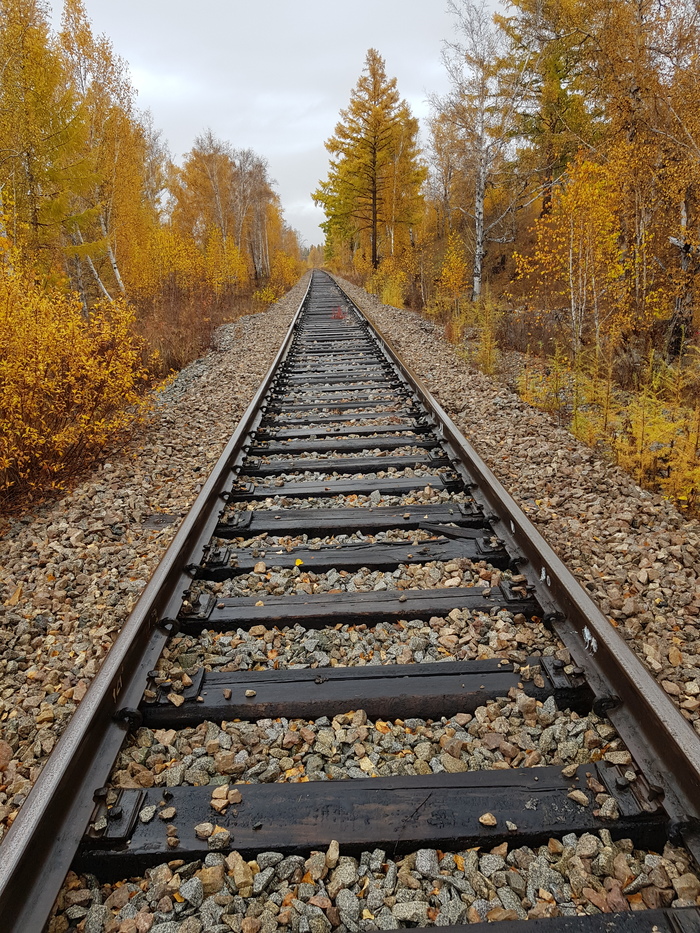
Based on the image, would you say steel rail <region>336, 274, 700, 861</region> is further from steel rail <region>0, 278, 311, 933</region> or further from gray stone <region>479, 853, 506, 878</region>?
steel rail <region>0, 278, 311, 933</region>

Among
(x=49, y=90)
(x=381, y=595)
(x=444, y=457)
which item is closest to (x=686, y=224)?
(x=444, y=457)

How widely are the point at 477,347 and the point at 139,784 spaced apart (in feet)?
30.7

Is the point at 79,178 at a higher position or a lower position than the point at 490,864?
higher

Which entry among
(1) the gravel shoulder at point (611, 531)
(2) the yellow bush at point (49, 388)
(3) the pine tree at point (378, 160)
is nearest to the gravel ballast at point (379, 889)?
(1) the gravel shoulder at point (611, 531)

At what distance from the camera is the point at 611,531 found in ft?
11.3

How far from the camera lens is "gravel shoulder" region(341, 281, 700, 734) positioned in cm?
247

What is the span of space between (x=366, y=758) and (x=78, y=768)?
965 mm

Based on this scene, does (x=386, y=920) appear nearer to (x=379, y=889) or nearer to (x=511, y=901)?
(x=379, y=889)

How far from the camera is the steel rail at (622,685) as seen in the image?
5.21 feet

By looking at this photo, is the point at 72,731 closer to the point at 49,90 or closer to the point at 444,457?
the point at 444,457

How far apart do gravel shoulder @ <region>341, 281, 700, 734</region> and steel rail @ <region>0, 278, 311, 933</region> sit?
2.17 m

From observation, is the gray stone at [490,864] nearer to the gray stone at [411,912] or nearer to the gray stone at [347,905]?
the gray stone at [411,912]

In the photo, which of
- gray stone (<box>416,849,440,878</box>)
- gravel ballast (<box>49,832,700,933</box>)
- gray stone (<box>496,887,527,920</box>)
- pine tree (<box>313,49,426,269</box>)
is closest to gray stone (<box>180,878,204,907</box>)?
gravel ballast (<box>49,832,700,933</box>)

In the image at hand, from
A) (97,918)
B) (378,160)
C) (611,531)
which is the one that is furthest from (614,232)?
(378,160)
